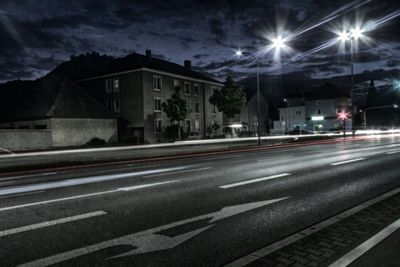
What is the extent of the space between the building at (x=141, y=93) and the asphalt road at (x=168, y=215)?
32830 millimetres

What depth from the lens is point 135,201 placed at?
26.1 feet

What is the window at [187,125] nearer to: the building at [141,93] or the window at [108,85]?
the building at [141,93]

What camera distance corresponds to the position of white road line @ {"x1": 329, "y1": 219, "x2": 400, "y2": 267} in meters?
4.23

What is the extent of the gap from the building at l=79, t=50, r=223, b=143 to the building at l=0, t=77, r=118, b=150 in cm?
345

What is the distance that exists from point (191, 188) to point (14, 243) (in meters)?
5.13

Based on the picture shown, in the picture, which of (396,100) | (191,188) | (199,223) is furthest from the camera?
(396,100)

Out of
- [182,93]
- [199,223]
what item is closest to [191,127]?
[182,93]

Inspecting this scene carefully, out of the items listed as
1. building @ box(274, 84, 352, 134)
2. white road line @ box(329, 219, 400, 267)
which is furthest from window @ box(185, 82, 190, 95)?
white road line @ box(329, 219, 400, 267)

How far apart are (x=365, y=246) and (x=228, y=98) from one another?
165 feet

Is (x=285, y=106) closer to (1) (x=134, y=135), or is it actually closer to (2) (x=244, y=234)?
(1) (x=134, y=135)

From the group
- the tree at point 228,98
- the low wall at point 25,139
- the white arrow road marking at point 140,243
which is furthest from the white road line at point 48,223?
the tree at point 228,98

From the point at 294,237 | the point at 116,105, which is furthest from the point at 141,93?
the point at 294,237

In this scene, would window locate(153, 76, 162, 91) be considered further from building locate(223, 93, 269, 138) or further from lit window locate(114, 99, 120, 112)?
building locate(223, 93, 269, 138)

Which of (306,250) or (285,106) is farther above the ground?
(285,106)
